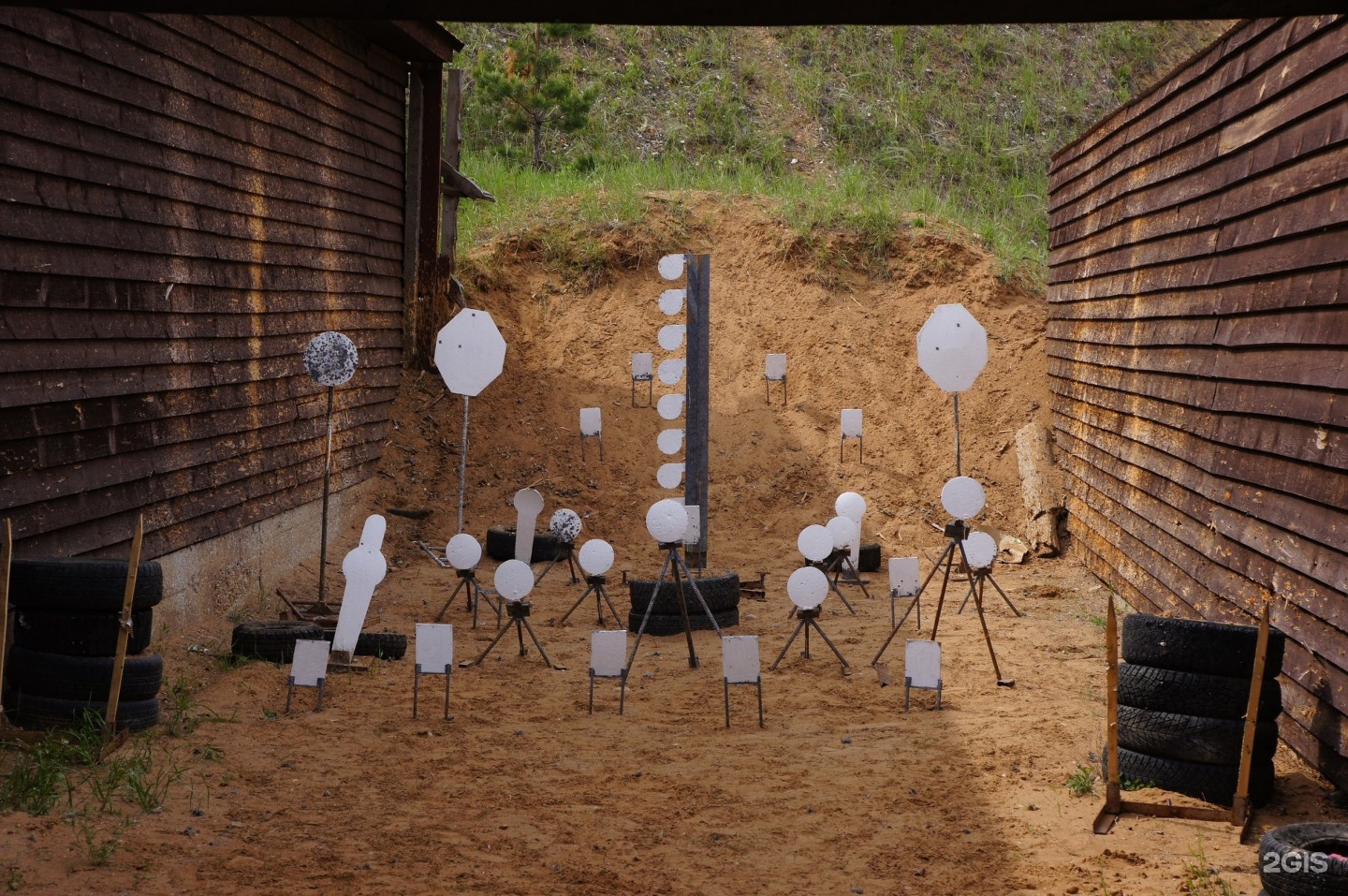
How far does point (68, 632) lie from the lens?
5855mm

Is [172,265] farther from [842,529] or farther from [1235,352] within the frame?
[1235,352]

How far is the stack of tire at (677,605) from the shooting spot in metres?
9.11

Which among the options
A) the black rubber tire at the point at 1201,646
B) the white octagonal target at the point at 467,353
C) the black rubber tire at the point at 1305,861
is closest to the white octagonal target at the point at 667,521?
the white octagonal target at the point at 467,353

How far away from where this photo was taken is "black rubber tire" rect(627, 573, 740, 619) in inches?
358

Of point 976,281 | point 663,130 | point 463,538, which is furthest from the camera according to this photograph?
point 663,130

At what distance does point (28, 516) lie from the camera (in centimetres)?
623

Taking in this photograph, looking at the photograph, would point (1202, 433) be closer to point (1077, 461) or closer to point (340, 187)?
point (1077, 461)

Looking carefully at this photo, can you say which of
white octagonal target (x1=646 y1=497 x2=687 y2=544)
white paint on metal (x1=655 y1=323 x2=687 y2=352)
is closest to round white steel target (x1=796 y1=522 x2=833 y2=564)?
white octagonal target (x1=646 y1=497 x2=687 y2=544)

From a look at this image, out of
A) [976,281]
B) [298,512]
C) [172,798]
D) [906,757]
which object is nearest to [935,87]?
[976,281]

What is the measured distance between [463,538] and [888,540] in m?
5.76

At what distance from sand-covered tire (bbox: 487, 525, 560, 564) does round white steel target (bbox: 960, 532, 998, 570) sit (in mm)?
4360

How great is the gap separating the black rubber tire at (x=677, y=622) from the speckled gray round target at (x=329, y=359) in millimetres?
2826

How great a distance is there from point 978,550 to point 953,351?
1.55m

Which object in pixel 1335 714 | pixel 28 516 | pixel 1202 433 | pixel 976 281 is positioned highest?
pixel 976 281
